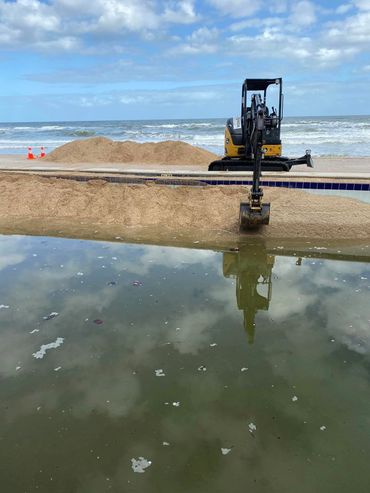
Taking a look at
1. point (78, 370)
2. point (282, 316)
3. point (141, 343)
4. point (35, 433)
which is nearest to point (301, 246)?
point (282, 316)

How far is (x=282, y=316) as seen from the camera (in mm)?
5168

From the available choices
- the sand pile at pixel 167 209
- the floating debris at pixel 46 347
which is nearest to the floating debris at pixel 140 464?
the floating debris at pixel 46 347

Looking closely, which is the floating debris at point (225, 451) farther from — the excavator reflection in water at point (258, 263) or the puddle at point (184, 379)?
the excavator reflection in water at point (258, 263)

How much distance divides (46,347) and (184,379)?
165 cm

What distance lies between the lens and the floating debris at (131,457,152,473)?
2.96 metres

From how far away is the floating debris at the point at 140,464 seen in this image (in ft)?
9.70

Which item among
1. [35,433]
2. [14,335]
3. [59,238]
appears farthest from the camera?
[59,238]

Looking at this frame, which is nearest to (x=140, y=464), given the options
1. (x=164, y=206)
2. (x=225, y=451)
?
(x=225, y=451)

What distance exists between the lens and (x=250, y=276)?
658cm

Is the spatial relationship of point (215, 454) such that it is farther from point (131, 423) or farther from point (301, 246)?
point (301, 246)

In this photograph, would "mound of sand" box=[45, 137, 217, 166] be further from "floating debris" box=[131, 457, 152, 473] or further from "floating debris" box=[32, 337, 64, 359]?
"floating debris" box=[131, 457, 152, 473]

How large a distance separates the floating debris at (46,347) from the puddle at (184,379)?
2cm

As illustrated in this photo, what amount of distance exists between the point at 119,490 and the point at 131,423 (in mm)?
620

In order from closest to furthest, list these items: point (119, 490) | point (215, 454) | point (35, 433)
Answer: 1. point (119, 490)
2. point (215, 454)
3. point (35, 433)
